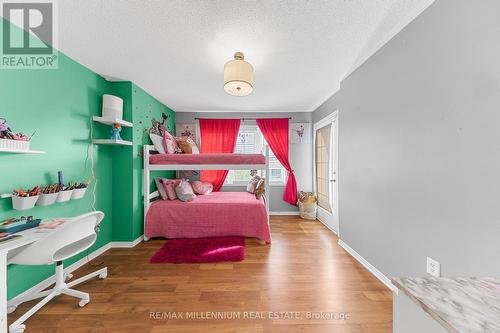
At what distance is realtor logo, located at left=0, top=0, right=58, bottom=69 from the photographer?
142cm

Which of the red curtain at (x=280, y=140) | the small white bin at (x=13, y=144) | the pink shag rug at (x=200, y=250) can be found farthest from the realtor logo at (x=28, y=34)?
the red curtain at (x=280, y=140)

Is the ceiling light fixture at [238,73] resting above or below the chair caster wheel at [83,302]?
above

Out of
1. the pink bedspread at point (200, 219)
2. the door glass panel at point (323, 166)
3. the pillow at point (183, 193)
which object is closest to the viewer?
the pink bedspread at point (200, 219)

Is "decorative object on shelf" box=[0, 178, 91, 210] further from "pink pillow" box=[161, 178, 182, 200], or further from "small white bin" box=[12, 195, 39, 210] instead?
"pink pillow" box=[161, 178, 182, 200]

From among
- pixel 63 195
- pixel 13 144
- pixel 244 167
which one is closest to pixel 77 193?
pixel 63 195

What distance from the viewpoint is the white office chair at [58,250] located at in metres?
1.31

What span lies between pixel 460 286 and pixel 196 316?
1.59m

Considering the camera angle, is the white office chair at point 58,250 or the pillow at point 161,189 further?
the pillow at point 161,189

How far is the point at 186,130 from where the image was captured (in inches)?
164

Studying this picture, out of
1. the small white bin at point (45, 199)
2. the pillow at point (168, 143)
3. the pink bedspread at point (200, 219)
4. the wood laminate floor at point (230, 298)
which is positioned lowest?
the wood laminate floor at point (230, 298)

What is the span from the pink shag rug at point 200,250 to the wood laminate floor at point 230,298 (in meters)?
0.10

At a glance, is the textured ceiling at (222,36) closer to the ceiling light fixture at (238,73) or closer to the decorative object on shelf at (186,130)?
the ceiling light fixture at (238,73)

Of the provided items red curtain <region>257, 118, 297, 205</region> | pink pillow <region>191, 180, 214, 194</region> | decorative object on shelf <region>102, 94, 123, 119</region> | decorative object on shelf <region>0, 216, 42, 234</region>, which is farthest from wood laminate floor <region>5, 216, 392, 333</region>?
red curtain <region>257, 118, 297, 205</region>

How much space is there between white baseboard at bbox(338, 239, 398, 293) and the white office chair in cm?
262
